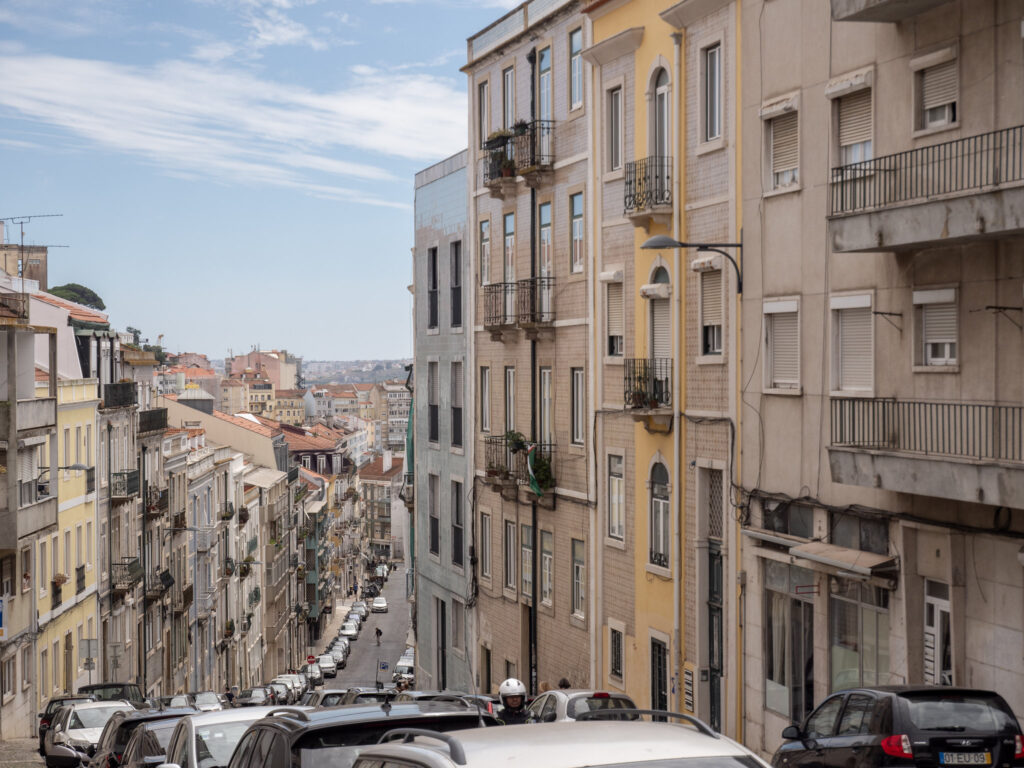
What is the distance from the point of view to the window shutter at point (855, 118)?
2139 cm

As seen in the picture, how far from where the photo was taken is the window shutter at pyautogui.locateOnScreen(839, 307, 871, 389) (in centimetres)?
2148

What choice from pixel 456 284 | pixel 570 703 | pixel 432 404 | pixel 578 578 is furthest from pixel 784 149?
pixel 432 404

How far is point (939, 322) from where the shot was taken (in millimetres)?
19750

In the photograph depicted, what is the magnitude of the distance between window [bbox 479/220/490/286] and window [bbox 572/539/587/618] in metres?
8.49

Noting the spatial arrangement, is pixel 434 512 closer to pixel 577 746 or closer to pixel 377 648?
pixel 577 746

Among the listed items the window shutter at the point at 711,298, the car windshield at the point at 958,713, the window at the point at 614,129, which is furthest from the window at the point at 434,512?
the car windshield at the point at 958,713

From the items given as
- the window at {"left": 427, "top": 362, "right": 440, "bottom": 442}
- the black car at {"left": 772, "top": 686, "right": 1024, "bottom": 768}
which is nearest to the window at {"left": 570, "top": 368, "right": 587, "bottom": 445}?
the window at {"left": 427, "top": 362, "right": 440, "bottom": 442}

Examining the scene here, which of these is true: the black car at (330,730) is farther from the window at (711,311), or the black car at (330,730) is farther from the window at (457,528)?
the window at (457,528)

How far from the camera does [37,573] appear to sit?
50.1 m

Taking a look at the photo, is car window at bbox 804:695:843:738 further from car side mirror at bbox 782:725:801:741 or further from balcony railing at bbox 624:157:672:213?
balcony railing at bbox 624:157:672:213

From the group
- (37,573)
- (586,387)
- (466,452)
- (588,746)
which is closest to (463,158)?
(466,452)

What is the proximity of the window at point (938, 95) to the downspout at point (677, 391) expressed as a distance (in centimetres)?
766

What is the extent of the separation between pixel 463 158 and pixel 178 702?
16295 millimetres

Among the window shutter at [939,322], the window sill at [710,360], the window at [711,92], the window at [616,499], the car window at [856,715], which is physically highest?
the window at [711,92]
